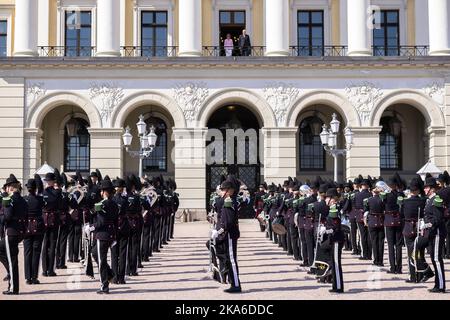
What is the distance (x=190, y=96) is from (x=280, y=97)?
4212 millimetres

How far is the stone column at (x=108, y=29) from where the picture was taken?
115ft

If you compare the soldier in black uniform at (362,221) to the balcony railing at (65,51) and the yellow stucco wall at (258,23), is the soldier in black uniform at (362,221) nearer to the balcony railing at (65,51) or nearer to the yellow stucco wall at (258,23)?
the yellow stucco wall at (258,23)

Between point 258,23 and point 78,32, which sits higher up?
point 258,23

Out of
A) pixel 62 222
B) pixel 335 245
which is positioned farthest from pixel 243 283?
pixel 62 222

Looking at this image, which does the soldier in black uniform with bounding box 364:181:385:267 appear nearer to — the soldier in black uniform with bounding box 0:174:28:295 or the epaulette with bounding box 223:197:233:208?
the epaulette with bounding box 223:197:233:208

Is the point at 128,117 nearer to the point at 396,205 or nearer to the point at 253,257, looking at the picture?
the point at 253,257

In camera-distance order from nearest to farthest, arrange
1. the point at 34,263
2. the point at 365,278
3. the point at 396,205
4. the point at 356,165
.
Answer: the point at 34,263 < the point at 365,278 < the point at 396,205 < the point at 356,165

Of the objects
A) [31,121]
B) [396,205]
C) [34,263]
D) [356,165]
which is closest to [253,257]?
[396,205]

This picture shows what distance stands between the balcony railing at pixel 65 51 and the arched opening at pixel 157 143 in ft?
12.2

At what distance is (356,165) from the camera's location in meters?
34.4

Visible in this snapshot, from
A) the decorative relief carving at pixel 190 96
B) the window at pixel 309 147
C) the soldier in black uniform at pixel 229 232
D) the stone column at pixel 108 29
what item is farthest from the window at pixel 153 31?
the soldier in black uniform at pixel 229 232

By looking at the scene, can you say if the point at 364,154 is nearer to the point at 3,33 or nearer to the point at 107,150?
the point at 107,150

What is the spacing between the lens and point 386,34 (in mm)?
37812

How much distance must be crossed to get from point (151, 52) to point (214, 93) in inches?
186
